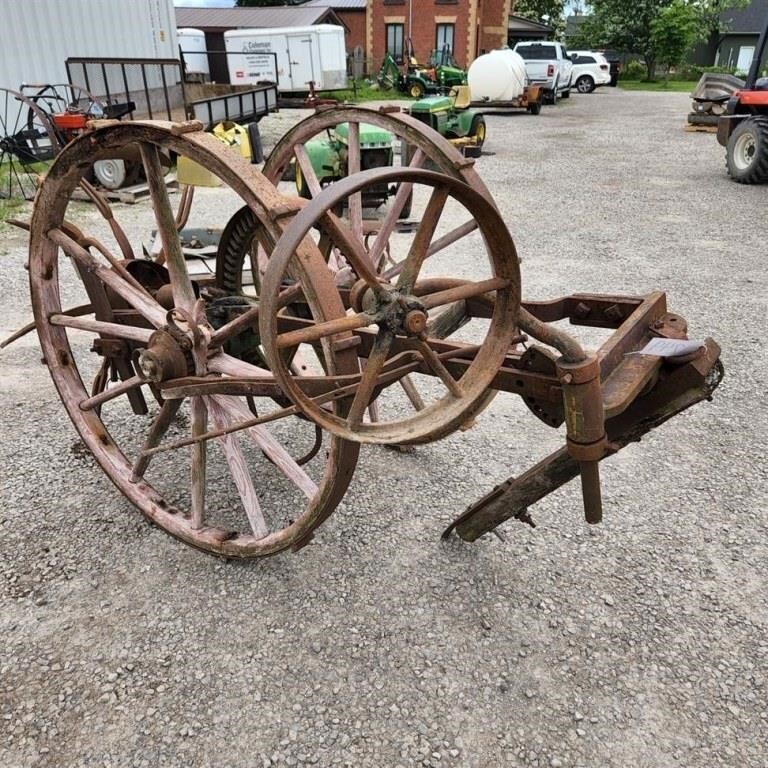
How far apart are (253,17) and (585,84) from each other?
48.8 feet

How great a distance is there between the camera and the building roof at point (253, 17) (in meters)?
27.9

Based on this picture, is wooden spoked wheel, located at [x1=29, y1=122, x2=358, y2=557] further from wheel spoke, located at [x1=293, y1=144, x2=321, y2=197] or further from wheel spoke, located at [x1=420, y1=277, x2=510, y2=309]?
wheel spoke, located at [x1=293, y1=144, x2=321, y2=197]

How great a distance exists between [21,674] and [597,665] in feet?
6.08

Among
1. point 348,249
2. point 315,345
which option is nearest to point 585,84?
point 315,345

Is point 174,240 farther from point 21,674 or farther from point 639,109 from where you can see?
point 639,109

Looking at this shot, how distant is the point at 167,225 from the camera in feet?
6.86

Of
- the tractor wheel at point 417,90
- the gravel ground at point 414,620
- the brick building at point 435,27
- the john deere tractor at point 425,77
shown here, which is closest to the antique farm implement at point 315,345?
the gravel ground at point 414,620

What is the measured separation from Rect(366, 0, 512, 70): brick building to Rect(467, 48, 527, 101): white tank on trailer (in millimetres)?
14209

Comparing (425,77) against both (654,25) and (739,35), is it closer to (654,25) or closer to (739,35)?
(654,25)

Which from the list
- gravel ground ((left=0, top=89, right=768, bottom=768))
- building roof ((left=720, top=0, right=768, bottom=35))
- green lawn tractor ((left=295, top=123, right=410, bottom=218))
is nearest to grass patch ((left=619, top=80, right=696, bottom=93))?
building roof ((left=720, top=0, right=768, bottom=35))

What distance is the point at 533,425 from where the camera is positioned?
357 cm

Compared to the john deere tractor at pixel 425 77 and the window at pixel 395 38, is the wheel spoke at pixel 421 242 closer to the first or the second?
the john deere tractor at pixel 425 77

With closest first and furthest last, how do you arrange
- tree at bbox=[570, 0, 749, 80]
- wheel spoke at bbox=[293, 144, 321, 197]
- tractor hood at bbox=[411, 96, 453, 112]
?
wheel spoke at bbox=[293, 144, 321, 197], tractor hood at bbox=[411, 96, 453, 112], tree at bbox=[570, 0, 749, 80]

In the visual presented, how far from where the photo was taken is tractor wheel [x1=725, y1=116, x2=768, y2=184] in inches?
353
